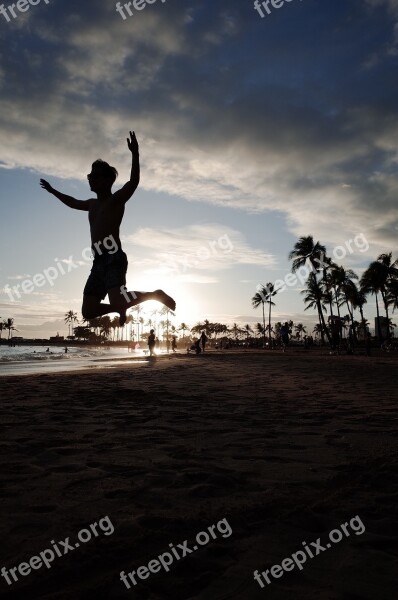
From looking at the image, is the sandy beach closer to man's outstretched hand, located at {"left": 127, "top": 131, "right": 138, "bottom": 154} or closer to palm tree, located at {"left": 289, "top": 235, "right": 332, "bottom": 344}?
man's outstretched hand, located at {"left": 127, "top": 131, "right": 138, "bottom": 154}

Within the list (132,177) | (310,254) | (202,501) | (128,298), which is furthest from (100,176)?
(310,254)

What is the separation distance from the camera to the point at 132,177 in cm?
437

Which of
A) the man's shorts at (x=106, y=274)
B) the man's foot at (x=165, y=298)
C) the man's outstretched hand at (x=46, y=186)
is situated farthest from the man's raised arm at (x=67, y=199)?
the man's foot at (x=165, y=298)

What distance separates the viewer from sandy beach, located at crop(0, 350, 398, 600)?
1328 millimetres

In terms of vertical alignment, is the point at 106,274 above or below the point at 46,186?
below

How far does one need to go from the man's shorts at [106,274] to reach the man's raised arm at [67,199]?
0.82 metres

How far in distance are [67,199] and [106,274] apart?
4.20 feet

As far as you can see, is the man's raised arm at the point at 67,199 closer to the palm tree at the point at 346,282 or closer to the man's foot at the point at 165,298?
the man's foot at the point at 165,298

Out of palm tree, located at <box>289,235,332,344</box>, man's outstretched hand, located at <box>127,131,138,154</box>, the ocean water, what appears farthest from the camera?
palm tree, located at <box>289,235,332,344</box>

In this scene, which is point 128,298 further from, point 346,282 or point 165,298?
point 346,282

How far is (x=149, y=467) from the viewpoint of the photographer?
7.79 ft

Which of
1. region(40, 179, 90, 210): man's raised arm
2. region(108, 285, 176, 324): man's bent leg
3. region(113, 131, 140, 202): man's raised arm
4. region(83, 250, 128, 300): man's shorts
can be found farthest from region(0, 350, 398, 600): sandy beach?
region(40, 179, 90, 210): man's raised arm

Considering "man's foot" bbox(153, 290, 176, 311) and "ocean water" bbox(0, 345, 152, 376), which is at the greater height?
"man's foot" bbox(153, 290, 176, 311)

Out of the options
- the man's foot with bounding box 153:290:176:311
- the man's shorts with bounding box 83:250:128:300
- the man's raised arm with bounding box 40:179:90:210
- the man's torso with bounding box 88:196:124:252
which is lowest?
the man's foot with bounding box 153:290:176:311
